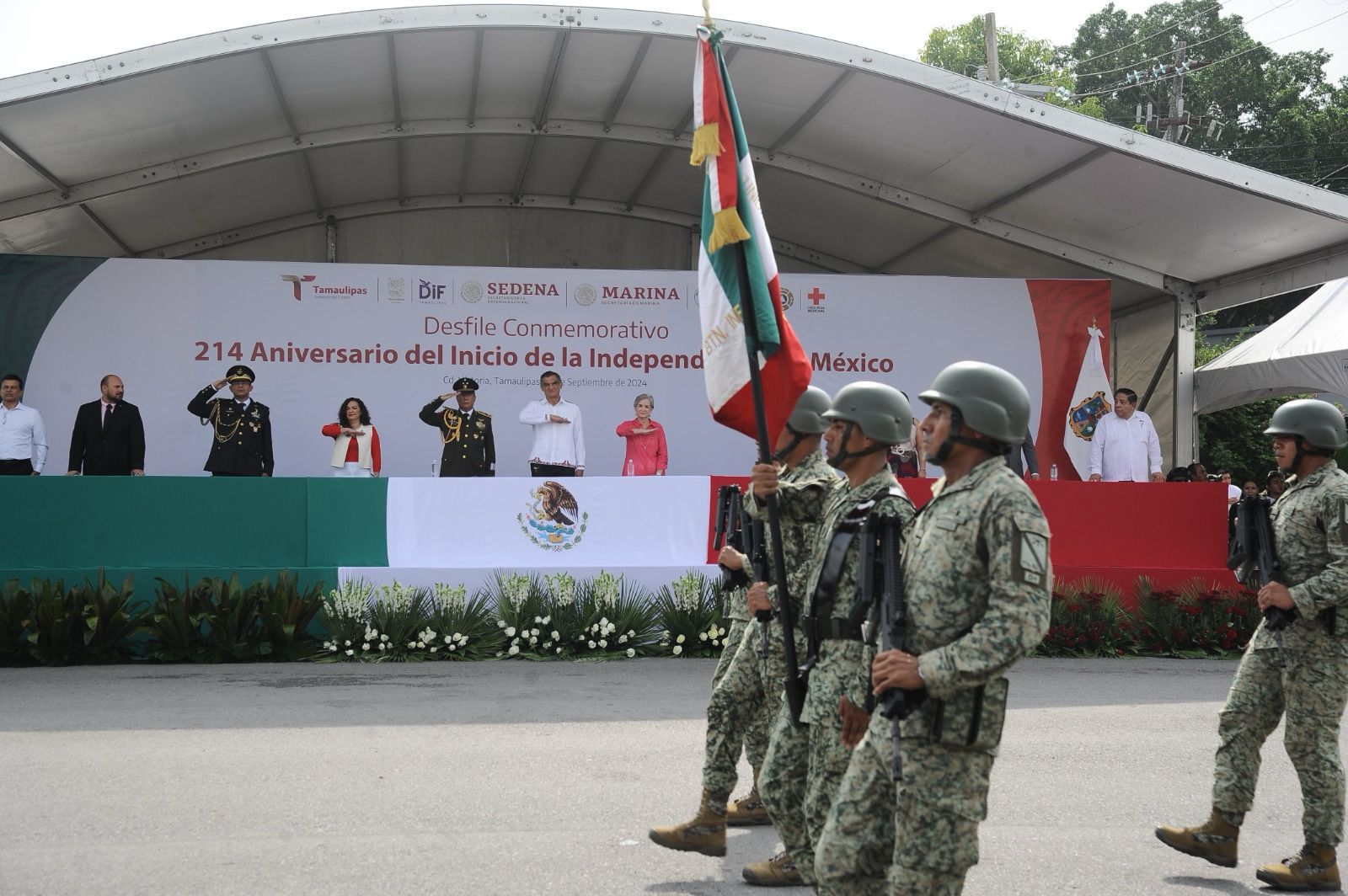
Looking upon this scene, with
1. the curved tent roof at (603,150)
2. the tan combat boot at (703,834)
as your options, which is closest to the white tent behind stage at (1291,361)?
the curved tent roof at (603,150)

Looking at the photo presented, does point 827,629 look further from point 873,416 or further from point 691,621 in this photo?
point 691,621

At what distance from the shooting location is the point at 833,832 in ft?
12.0

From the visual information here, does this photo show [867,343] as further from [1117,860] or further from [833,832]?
[833,832]

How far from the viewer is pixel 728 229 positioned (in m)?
5.11

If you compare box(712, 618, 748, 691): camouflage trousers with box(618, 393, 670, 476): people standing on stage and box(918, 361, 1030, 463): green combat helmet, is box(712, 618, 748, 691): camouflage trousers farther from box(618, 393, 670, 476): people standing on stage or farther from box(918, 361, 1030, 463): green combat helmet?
box(618, 393, 670, 476): people standing on stage

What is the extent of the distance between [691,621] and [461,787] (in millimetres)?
5302

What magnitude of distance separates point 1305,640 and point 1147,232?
13.6 m

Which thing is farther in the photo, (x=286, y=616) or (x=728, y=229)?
(x=286, y=616)

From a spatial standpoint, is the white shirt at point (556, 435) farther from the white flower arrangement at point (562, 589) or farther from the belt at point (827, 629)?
the belt at point (827, 629)

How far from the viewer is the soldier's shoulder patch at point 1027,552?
349cm

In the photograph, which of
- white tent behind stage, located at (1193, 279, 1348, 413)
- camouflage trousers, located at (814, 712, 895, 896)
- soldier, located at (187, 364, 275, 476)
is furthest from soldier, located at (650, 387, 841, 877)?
white tent behind stage, located at (1193, 279, 1348, 413)

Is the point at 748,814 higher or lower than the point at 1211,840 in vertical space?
lower

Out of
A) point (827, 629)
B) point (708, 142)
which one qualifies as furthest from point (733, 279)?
point (827, 629)

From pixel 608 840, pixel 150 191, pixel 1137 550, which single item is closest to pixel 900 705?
pixel 608 840
